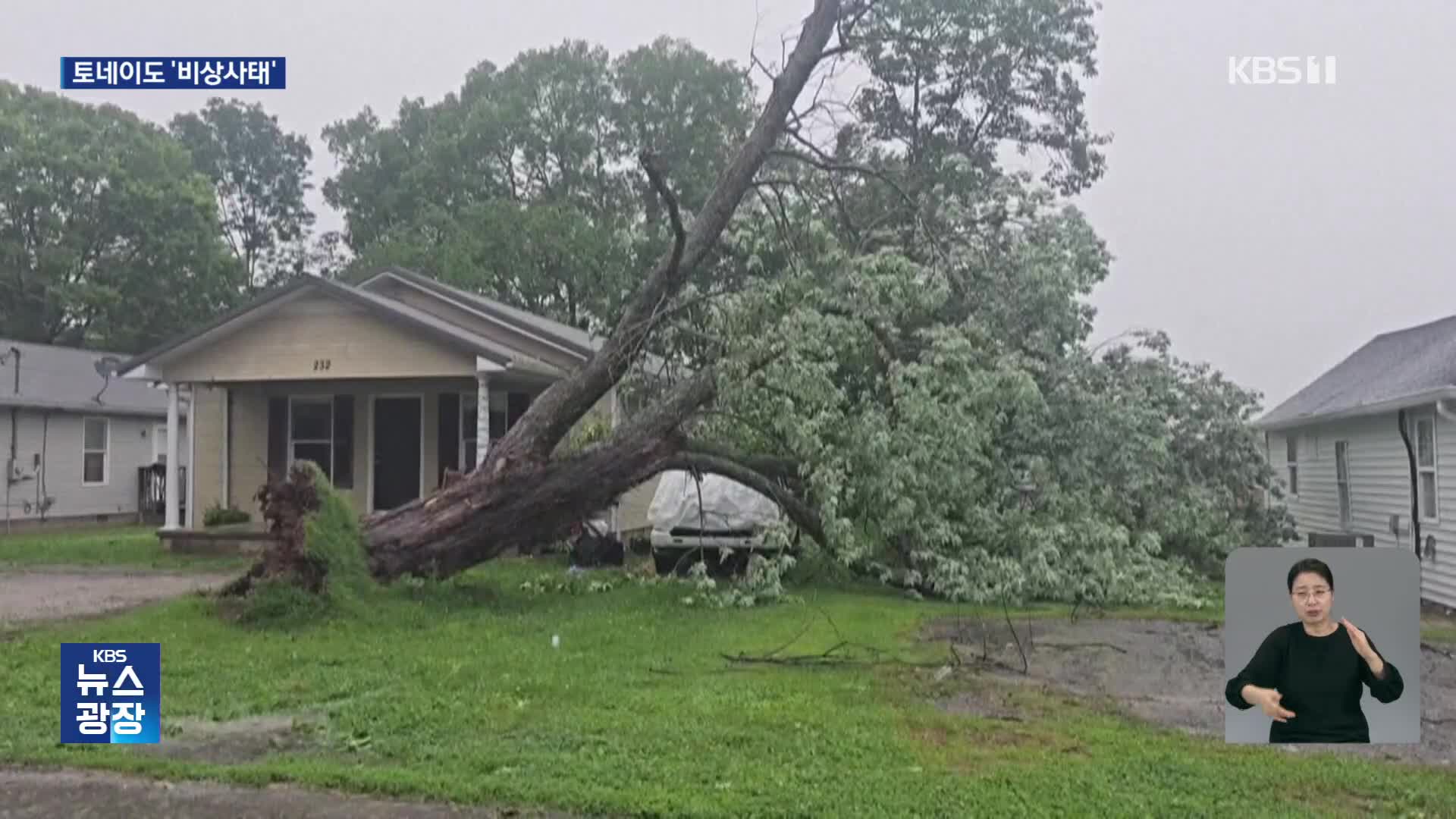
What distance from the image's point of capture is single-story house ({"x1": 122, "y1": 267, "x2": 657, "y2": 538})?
1568 cm

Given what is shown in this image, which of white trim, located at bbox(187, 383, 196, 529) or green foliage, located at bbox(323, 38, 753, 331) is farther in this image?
green foliage, located at bbox(323, 38, 753, 331)

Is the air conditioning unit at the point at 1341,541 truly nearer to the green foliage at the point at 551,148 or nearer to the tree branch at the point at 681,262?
the tree branch at the point at 681,262

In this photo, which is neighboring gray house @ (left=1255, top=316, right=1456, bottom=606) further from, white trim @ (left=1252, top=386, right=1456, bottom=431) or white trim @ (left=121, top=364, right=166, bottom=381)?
white trim @ (left=121, top=364, right=166, bottom=381)

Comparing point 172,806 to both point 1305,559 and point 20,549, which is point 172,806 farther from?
point 20,549

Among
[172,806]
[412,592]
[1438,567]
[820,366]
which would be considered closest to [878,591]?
[820,366]

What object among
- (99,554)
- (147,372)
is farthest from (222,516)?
(147,372)

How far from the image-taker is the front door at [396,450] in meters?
17.4

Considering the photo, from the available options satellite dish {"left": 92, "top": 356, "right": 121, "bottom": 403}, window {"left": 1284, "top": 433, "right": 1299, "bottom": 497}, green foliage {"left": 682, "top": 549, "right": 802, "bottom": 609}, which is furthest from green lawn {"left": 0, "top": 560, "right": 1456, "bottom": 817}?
satellite dish {"left": 92, "top": 356, "right": 121, "bottom": 403}

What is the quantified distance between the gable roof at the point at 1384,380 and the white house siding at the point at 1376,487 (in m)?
0.31

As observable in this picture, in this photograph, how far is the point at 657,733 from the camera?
5723 mm

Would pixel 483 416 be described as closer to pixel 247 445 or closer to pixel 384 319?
pixel 384 319

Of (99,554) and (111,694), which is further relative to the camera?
(99,554)

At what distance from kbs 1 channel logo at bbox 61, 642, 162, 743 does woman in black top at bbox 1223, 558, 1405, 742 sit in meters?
5.20

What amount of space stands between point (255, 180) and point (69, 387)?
1658 cm
